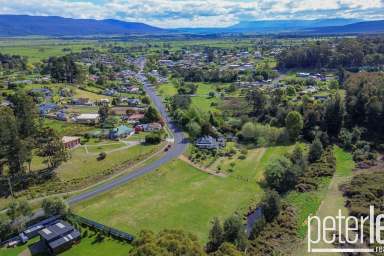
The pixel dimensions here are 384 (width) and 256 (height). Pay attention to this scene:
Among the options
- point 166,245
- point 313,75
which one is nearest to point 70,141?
point 166,245

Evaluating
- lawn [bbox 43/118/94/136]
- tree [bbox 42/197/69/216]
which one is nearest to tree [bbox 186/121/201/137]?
lawn [bbox 43/118/94/136]

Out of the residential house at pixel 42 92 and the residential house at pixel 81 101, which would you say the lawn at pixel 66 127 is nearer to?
the residential house at pixel 81 101

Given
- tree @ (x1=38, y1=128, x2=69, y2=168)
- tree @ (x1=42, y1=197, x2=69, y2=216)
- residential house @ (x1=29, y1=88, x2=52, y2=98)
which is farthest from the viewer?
residential house @ (x1=29, y1=88, x2=52, y2=98)

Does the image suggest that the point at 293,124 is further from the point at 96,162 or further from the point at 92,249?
the point at 92,249

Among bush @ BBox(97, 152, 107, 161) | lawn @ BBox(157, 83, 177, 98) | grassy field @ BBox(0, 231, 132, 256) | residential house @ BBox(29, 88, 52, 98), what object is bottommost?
grassy field @ BBox(0, 231, 132, 256)

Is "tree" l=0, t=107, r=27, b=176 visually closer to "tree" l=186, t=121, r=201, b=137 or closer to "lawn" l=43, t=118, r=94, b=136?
"lawn" l=43, t=118, r=94, b=136

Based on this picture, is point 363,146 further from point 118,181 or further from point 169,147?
point 118,181
